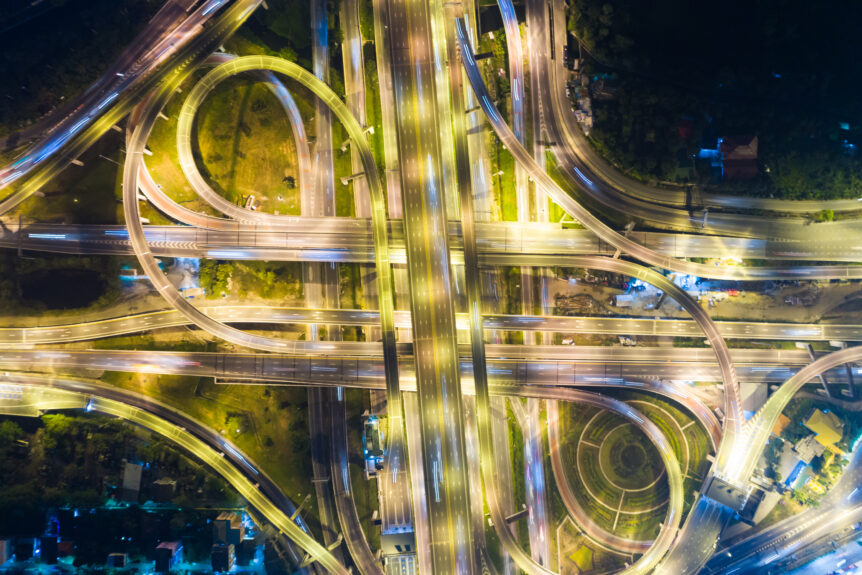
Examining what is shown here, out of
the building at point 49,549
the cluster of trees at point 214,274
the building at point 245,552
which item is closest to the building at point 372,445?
the building at point 245,552

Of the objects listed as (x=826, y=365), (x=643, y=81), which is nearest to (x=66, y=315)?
(x=643, y=81)

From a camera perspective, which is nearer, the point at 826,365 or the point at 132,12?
the point at 132,12

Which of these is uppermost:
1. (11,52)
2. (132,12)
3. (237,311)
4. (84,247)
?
(132,12)

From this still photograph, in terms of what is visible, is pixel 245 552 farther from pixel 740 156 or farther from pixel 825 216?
pixel 825 216

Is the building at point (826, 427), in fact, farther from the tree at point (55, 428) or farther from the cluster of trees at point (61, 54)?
the cluster of trees at point (61, 54)

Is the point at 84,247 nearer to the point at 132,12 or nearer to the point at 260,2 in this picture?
the point at 132,12

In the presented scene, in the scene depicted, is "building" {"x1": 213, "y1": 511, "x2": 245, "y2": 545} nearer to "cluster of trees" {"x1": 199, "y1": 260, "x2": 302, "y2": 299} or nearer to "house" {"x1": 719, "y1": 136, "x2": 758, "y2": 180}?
"cluster of trees" {"x1": 199, "y1": 260, "x2": 302, "y2": 299}

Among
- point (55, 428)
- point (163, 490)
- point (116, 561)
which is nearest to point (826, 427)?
point (163, 490)

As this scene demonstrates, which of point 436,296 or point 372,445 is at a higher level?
point 436,296
